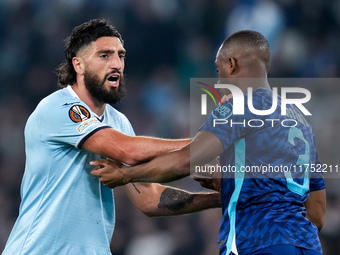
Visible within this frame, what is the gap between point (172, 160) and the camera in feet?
11.6

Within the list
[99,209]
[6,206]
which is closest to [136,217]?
[6,206]

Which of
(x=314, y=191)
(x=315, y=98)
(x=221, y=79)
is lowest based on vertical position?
(x=314, y=191)

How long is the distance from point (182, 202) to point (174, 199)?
83mm

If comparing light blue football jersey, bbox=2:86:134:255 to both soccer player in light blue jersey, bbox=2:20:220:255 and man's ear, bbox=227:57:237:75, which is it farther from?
man's ear, bbox=227:57:237:75

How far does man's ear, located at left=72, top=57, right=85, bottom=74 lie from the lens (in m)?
4.27

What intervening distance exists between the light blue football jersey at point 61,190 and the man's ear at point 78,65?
1.28 ft

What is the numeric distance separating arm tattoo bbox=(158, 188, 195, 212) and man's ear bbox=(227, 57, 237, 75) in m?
1.25

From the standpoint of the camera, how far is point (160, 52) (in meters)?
8.09

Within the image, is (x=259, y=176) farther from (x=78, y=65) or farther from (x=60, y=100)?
(x=78, y=65)

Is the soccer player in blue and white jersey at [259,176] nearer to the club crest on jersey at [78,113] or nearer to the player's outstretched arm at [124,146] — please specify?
the player's outstretched arm at [124,146]

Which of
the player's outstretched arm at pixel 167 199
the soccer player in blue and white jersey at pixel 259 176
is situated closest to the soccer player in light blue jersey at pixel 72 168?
the soccer player in blue and white jersey at pixel 259 176

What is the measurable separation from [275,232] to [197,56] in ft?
17.3

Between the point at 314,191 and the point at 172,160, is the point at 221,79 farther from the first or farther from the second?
the point at 314,191

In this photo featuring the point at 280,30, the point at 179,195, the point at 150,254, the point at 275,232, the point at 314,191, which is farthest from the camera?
the point at 280,30
